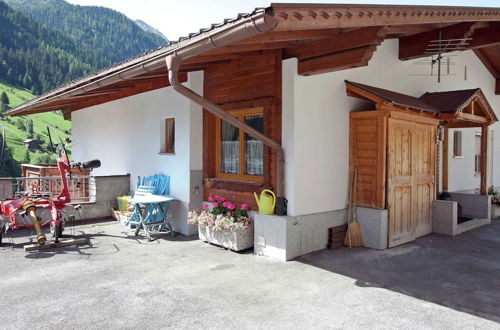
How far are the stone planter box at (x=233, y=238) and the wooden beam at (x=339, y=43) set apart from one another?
3036 millimetres

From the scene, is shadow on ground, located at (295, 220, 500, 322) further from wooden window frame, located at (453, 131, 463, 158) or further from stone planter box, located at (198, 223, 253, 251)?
wooden window frame, located at (453, 131, 463, 158)

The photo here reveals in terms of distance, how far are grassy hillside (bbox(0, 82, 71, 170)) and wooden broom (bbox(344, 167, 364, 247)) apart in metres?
29.6

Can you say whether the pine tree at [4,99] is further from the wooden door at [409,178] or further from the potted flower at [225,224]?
the wooden door at [409,178]

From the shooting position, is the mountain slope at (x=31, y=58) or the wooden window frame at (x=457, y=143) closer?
the wooden window frame at (x=457, y=143)

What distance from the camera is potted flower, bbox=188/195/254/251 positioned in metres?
6.35

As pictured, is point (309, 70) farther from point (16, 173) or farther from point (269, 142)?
point (16, 173)

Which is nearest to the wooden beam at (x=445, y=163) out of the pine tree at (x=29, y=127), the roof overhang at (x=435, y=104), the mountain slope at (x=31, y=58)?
the roof overhang at (x=435, y=104)

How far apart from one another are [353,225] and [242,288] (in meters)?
2.90

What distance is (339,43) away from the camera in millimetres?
5477

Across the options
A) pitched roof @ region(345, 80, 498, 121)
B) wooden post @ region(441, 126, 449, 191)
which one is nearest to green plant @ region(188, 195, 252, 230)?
pitched roof @ region(345, 80, 498, 121)

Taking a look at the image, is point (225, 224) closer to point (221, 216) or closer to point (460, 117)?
point (221, 216)

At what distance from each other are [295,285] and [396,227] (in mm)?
3062

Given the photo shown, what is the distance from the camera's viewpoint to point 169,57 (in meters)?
4.78

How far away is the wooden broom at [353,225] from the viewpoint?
6.71 meters
